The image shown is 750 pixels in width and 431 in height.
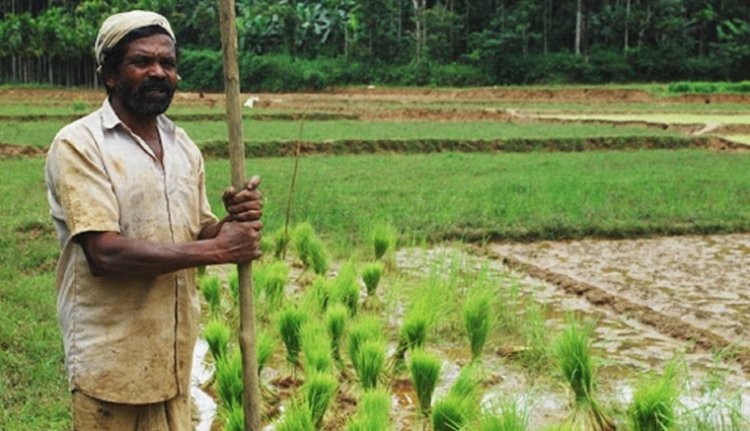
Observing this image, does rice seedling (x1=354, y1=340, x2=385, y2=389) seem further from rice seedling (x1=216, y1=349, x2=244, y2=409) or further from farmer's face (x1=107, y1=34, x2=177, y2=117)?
farmer's face (x1=107, y1=34, x2=177, y2=117)

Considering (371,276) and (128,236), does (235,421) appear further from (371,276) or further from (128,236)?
(371,276)

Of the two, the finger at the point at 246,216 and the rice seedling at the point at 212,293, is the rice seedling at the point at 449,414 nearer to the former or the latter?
the finger at the point at 246,216

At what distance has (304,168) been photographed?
13414 millimetres

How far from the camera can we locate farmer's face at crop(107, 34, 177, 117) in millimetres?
2422

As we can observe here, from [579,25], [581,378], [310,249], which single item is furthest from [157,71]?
[579,25]

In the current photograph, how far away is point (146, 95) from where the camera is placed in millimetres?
2428

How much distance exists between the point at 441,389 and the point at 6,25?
36668 millimetres

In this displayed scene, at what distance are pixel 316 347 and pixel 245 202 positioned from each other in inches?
73.0

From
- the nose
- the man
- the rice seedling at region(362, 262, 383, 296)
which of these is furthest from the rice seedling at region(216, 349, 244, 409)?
the rice seedling at region(362, 262, 383, 296)

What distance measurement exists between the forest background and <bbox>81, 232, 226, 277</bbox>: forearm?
34250 mm

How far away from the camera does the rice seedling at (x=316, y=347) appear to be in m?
4.01

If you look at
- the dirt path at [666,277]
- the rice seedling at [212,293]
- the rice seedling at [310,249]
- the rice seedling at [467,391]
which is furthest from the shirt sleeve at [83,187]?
the rice seedling at [310,249]

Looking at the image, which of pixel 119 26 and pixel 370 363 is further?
pixel 370 363

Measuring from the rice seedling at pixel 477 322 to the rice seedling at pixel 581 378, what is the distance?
→ 748mm
